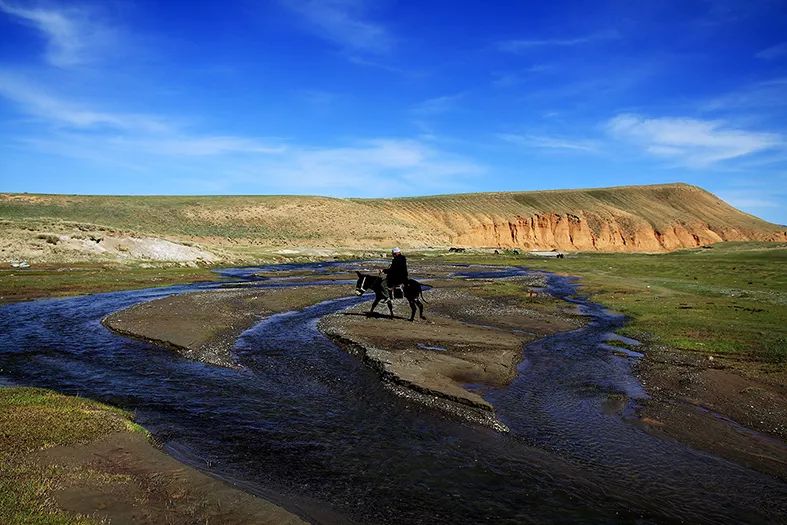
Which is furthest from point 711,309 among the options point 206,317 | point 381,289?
point 206,317

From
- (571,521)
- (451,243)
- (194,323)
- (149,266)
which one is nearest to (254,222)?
(451,243)

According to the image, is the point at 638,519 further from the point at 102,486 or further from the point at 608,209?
the point at 608,209

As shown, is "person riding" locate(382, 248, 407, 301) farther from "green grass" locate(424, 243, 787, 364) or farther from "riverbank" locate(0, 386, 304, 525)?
"riverbank" locate(0, 386, 304, 525)

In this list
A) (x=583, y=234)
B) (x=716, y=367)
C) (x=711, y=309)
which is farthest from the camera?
(x=583, y=234)

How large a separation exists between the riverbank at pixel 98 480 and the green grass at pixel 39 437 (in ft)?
0.04

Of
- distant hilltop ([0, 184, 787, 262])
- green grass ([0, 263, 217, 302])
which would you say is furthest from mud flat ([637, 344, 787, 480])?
distant hilltop ([0, 184, 787, 262])

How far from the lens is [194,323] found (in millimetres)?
23250

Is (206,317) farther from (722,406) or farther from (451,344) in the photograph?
(722,406)

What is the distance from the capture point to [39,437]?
30.7 feet

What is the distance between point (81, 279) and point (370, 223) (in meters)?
90.5

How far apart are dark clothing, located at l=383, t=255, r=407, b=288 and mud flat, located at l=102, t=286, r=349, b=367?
7.24m

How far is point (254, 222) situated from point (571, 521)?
119 meters

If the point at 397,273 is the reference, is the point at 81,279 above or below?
below

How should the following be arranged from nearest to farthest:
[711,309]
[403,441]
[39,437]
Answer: [39,437] < [403,441] < [711,309]
